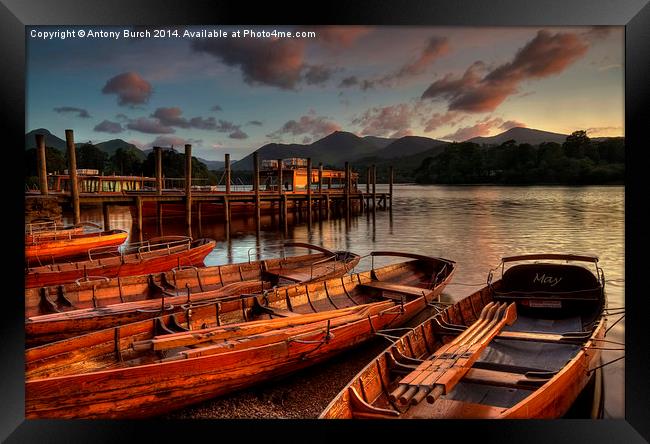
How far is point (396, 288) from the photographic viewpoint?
7.00 meters

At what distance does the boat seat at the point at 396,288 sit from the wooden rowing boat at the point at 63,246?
21.3ft

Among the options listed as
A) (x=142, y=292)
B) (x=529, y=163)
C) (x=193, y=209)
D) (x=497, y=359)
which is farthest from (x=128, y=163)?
(x=497, y=359)

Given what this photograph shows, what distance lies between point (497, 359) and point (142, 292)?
16.0 feet

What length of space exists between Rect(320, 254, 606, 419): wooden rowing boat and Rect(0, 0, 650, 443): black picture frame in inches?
18.4

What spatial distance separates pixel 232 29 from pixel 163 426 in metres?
3.65

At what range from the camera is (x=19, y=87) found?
13.4ft

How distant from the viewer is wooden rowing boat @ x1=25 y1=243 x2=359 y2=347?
16.8 ft

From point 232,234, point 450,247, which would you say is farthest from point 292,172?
point 450,247

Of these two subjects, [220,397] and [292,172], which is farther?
[292,172]

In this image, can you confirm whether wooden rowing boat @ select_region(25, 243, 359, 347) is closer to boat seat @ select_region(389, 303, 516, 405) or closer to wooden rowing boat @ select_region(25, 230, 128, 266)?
wooden rowing boat @ select_region(25, 230, 128, 266)

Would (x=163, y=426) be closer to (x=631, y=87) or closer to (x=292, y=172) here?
(x=631, y=87)

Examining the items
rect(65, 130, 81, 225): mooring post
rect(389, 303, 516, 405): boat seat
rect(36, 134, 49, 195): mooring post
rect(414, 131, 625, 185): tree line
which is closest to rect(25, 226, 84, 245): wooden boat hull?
rect(65, 130, 81, 225): mooring post

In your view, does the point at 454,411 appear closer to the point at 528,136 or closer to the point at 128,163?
the point at 528,136
